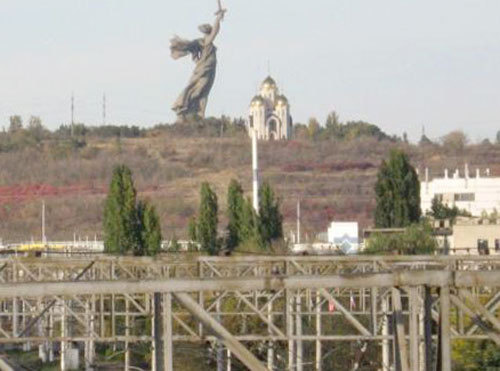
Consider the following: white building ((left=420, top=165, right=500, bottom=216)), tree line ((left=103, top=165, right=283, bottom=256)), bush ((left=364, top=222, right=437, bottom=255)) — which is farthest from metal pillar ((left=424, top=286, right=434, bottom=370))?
white building ((left=420, top=165, right=500, bottom=216))

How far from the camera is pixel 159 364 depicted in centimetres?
1335

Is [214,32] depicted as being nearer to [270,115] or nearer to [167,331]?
[270,115]

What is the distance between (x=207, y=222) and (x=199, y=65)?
291ft

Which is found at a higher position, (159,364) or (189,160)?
(189,160)

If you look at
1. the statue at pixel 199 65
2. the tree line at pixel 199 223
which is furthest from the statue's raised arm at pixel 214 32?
the tree line at pixel 199 223

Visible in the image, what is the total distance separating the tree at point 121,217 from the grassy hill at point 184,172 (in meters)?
34.6

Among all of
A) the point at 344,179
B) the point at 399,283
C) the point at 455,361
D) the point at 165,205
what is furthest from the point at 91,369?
the point at 344,179

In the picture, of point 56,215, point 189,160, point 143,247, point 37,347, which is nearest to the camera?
point 37,347

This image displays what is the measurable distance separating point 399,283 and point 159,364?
1.87m

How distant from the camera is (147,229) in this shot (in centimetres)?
7706

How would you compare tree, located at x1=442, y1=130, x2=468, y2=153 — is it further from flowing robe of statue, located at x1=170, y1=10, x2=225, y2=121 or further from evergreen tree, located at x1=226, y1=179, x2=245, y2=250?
evergreen tree, located at x1=226, y1=179, x2=245, y2=250

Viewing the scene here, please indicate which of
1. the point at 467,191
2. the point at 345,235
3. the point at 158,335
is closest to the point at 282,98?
the point at 467,191

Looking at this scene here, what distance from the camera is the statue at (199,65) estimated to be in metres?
169

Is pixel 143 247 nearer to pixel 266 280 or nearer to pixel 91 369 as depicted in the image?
pixel 91 369
